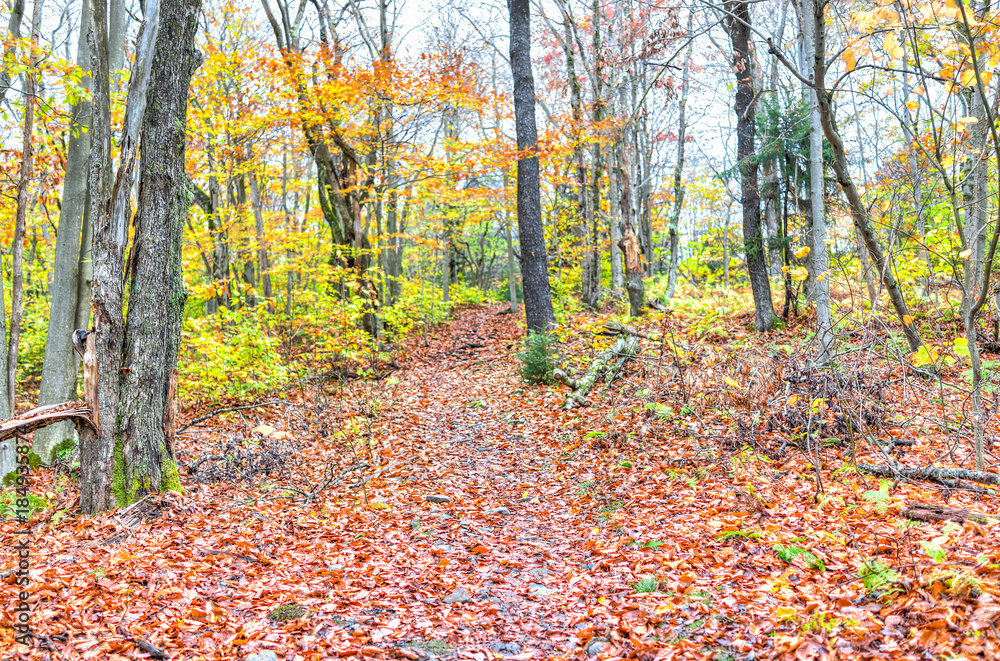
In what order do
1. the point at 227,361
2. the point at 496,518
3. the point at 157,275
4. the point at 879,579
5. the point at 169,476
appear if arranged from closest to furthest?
the point at 879,579
the point at 157,275
the point at 169,476
the point at 496,518
the point at 227,361

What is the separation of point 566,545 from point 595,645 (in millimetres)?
1420

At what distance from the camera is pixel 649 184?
2258 cm

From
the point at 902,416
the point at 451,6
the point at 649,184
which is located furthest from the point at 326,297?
the point at 649,184

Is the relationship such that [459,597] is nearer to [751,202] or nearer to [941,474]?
[941,474]

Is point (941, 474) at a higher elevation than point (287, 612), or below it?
higher

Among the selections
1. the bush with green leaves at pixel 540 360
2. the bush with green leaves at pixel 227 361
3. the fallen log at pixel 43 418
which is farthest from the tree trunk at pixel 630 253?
the fallen log at pixel 43 418

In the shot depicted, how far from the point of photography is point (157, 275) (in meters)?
4.69

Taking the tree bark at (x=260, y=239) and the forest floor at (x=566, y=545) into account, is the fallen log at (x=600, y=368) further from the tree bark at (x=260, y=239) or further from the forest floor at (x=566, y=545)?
the tree bark at (x=260, y=239)

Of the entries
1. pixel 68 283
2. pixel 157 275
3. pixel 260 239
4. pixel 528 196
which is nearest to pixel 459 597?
pixel 157 275

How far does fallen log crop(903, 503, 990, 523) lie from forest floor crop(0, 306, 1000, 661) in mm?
81

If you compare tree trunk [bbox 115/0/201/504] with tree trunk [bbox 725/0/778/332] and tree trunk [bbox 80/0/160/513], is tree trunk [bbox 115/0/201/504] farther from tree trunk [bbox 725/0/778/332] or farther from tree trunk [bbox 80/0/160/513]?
tree trunk [bbox 725/0/778/332]

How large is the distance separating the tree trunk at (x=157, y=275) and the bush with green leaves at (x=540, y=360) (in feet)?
18.5

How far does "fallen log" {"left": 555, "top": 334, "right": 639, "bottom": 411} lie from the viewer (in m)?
8.31

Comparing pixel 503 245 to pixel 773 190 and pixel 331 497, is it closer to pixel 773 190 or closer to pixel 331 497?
pixel 773 190
